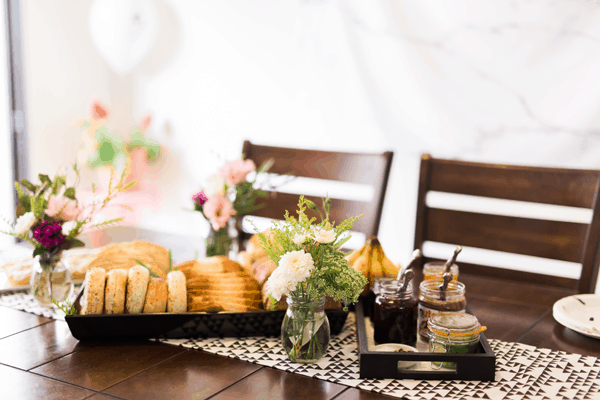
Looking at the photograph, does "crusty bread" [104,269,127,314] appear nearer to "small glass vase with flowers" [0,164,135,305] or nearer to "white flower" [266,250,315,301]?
"small glass vase with flowers" [0,164,135,305]

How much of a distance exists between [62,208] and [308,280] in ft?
1.92

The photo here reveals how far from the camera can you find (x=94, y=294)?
1.05 m

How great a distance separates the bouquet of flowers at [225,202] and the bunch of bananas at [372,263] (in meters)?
0.30

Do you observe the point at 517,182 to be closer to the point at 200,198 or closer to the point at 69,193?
the point at 200,198

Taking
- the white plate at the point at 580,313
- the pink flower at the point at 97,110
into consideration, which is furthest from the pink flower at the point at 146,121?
the white plate at the point at 580,313

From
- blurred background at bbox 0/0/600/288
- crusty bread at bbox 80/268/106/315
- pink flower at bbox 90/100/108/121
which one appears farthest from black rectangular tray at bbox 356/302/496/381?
pink flower at bbox 90/100/108/121

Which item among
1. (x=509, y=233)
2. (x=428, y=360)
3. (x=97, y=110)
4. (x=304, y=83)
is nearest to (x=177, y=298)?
(x=428, y=360)

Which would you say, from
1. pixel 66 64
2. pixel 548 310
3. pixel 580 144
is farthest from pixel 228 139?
pixel 548 310

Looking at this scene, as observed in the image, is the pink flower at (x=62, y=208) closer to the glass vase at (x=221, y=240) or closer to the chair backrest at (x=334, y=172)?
the glass vase at (x=221, y=240)

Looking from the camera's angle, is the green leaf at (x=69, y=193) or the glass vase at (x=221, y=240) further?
the glass vase at (x=221, y=240)

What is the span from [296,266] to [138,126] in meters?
2.87

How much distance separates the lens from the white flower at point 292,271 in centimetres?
92

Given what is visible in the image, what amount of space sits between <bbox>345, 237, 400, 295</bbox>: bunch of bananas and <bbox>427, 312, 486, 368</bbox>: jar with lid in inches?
10.2

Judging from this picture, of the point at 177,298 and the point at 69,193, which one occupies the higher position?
the point at 69,193
